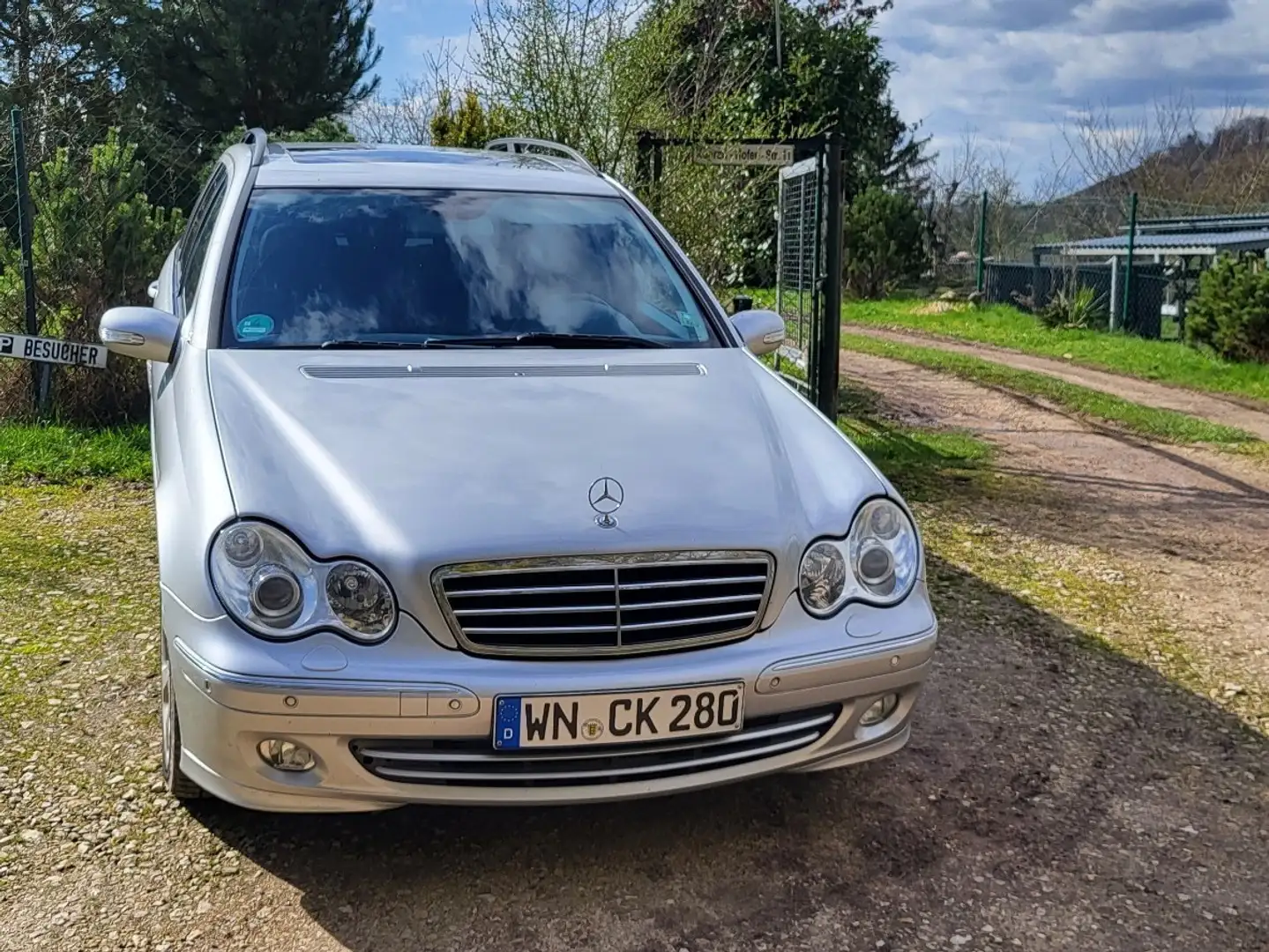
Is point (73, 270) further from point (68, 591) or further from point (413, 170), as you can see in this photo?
point (413, 170)

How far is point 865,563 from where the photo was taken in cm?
305

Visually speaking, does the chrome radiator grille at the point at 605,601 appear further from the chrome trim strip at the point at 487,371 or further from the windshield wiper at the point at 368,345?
the windshield wiper at the point at 368,345

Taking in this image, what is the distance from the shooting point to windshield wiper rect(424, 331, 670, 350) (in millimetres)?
3705

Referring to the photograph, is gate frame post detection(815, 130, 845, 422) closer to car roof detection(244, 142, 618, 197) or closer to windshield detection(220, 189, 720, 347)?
car roof detection(244, 142, 618, 197)

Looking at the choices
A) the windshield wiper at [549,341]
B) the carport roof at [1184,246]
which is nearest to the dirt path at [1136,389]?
the carport roof at [1184,246]

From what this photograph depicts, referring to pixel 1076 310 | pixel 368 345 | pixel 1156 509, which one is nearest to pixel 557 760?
pixel 368 345

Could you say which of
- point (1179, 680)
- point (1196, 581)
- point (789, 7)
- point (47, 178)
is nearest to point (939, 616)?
point (1179, 680)

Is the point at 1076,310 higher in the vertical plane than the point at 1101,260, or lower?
lower

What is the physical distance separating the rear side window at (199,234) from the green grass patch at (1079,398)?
7.11 metres

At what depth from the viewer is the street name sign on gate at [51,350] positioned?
22.7ft

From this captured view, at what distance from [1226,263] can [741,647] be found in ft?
39.7

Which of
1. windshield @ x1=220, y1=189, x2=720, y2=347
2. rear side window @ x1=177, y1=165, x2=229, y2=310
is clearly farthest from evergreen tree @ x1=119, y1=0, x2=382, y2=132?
windshield @ x1=220, y1=189, x2=720, y2=347

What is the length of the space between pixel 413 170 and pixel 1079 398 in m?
8.25

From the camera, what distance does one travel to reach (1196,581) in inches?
220
